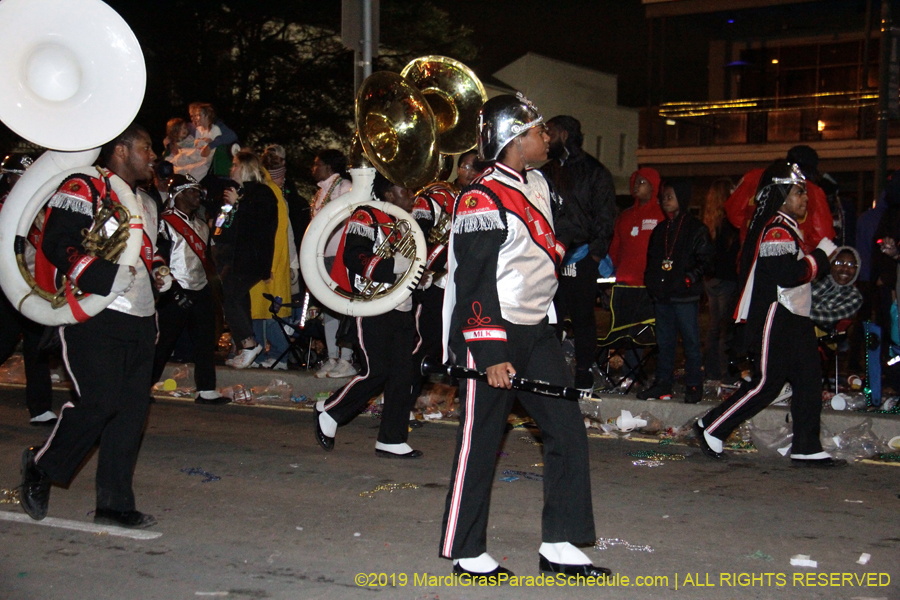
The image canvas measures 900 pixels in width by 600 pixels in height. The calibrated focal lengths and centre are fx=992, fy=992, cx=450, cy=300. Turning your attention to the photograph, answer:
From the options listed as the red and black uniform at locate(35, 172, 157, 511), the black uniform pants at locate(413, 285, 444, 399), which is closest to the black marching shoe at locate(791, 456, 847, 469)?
the black uniform pants at locate(413, 285, 444, 399)

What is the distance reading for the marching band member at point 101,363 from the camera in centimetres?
504

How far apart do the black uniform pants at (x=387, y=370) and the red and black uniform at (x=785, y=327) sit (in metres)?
2.35

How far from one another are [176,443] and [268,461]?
100cm

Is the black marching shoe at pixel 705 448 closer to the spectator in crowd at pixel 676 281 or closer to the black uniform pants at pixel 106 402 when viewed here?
the spectator in crowd at pixel 676 281

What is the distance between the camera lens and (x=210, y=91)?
809 inches

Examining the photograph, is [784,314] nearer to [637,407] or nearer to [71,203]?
[637,407]

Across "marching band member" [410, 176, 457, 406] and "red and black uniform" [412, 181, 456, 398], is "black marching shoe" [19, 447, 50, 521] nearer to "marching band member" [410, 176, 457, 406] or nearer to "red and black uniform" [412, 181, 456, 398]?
"marching band member" [410, 176, 457, 406]

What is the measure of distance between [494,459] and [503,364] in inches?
18.8

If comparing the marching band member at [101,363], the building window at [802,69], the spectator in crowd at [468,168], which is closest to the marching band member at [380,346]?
the spectator in crowd at [468,168]

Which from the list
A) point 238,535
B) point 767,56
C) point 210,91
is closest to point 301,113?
point 210,91

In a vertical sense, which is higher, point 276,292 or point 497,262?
point 497,262

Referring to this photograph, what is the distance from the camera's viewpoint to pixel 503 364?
14.4 ft

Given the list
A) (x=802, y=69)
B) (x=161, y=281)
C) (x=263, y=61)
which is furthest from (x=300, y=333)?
(x=802, y=69)

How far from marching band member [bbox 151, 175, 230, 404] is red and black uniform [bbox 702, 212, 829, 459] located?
456cm
